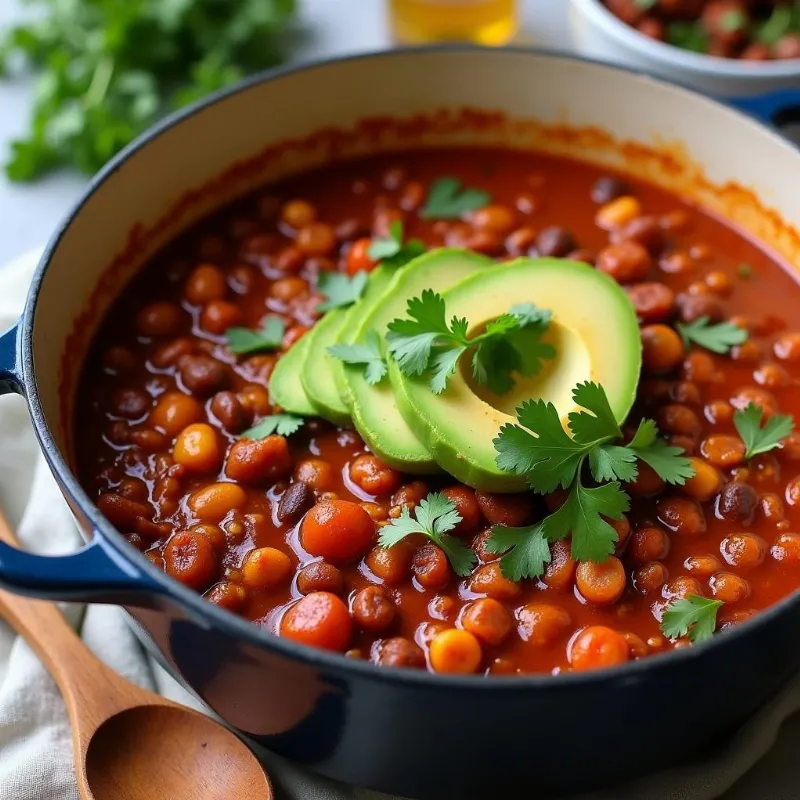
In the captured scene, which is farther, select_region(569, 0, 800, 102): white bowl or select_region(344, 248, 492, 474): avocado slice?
select_region(569, 0, 800, 102): white bowl

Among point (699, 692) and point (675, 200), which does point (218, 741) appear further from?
point (675, 200)

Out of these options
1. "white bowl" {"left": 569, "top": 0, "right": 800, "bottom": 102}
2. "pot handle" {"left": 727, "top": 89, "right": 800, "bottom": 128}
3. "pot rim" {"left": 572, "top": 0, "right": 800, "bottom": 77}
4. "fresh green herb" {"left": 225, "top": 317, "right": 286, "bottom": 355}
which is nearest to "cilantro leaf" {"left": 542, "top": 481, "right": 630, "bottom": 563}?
"fresh green herb" {"left": 225, "top": 317, "right": 286, "bottom": 355}

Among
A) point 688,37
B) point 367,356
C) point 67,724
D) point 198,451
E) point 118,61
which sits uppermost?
point 688,37

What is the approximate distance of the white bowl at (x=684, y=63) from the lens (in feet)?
11.2

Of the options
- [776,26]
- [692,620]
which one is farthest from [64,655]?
[776,26]

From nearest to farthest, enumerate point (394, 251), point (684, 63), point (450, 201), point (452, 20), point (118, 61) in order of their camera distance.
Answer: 1. point (394, 251)
2. point (450, 201)
3. point (684, 63)
4. point (118, 61)
5. point (452, 20)

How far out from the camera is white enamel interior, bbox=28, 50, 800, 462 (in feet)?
9.83

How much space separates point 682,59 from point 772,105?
1.55 ft

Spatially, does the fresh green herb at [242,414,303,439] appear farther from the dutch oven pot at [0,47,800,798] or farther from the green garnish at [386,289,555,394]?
the dutch oven pot at [0,47,800,798]

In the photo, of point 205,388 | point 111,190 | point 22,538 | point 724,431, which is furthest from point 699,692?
point 111,190

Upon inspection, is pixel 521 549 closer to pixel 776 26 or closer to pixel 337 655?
pixel 337 655

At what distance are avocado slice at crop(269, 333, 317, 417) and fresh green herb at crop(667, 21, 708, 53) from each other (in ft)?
6.23

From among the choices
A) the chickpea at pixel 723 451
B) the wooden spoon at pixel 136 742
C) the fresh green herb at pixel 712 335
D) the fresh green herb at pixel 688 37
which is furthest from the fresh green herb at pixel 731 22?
the wooden spoon at pixel 136 742

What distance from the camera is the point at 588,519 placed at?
2.30m
